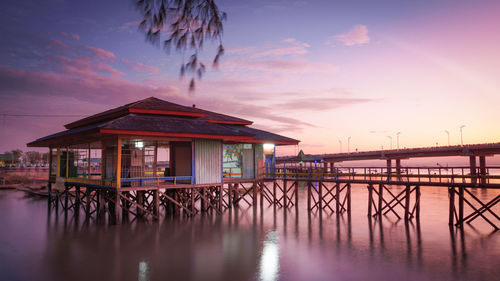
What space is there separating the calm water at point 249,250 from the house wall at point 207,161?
286 centimetres

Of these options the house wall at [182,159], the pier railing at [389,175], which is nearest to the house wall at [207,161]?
the house wall at [182,159]

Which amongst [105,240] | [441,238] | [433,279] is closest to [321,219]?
[441,238]

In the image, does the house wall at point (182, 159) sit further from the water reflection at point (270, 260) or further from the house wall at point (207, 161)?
the water reflection at point (270, 260)

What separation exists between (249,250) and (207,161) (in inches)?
363

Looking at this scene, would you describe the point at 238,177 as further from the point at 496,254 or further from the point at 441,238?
the point at 496,254

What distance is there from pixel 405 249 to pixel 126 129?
15776mm

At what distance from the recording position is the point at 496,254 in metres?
15.2

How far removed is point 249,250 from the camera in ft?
52.5

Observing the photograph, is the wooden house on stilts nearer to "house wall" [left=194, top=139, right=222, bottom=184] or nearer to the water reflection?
"house wall" [left=194, top=139, right=222, bottom=184]

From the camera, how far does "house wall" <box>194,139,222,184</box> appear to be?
76.8 ft

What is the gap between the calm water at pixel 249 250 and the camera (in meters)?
12.7

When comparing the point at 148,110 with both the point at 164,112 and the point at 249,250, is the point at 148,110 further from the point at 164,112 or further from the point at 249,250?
the point at 249,250

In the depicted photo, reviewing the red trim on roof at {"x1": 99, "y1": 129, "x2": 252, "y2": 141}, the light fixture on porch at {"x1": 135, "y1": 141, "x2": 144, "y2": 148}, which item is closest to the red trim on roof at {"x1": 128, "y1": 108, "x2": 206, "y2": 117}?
the light fixture on porch at {"x1": 135, "y1": 141, "x2": 144, "y2": 148}

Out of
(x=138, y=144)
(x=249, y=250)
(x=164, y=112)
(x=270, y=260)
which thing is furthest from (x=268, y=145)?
(x=270, y=260)
